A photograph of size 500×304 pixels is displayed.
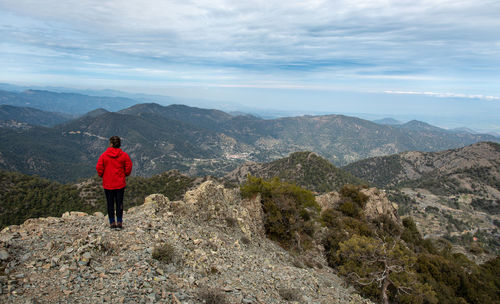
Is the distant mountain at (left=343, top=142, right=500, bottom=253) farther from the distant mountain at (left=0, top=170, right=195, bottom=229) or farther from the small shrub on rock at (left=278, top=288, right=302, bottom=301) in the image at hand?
the distant mountain at (left=0, top=170, right=195, bottom=229)

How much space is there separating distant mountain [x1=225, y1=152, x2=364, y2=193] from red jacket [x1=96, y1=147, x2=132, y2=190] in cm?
8940

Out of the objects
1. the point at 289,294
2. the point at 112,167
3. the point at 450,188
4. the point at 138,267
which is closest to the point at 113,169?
the point at 112,167

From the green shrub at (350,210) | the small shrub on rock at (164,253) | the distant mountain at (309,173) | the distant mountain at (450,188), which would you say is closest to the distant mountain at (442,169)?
the distant mountain at (450,188)

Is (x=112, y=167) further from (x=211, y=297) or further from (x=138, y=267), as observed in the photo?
(x=211, y=297)

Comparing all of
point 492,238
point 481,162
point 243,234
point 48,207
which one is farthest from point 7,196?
point 481,162

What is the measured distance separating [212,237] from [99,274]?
6.88m

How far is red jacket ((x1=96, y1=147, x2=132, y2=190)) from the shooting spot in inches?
366

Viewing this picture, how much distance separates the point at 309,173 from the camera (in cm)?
10881

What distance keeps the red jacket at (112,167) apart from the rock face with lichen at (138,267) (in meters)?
2.14

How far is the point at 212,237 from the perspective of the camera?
13703 millimetres

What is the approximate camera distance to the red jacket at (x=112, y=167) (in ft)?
30.5

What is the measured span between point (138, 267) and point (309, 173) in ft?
348

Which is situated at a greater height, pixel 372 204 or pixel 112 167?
pixel 112 167

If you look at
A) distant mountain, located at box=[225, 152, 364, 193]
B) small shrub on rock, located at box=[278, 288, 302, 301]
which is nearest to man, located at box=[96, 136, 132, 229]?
small shrub on rock, located at box=[278, 288, 302, 301]
